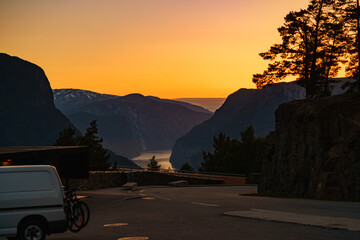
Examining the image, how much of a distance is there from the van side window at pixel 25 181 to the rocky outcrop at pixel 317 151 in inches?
678

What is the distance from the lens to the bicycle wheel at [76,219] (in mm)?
13070

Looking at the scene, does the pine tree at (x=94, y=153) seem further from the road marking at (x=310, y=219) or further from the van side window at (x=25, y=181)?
the van side window at (x=25, y=181)

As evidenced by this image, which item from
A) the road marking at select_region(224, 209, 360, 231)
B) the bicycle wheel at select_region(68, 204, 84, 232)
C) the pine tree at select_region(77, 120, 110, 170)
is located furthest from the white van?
the pine tree at select_region(77, 120, 110, 170)

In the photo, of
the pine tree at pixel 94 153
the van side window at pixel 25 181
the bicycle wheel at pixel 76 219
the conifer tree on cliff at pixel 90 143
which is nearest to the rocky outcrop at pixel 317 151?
the bicycle wheel at pixel 76 219

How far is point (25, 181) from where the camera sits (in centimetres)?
1159

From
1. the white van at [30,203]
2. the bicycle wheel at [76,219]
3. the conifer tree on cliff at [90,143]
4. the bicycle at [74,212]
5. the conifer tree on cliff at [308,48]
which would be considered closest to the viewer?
the white van at [30,203]

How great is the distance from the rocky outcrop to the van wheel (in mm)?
17263

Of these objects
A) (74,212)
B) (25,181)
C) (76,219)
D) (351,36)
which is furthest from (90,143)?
(25,181)

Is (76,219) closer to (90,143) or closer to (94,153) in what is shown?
(94,153)

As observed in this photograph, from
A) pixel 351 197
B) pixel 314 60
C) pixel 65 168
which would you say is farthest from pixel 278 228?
pixel 314 60

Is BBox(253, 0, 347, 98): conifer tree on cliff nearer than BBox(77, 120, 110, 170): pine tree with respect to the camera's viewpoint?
Yes

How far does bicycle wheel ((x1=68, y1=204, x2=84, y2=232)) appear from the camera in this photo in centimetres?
1307

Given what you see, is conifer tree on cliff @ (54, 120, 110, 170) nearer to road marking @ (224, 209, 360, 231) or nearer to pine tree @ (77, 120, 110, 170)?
pine tree @ (77, 120, 110, 170)

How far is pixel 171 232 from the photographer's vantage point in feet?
43.0
